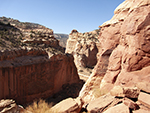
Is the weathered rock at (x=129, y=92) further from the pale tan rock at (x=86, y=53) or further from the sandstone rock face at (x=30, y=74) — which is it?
the pale tan rock at (x=86, y=53)

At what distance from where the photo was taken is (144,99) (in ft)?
13.4

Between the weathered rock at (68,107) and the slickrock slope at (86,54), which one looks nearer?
the weathered rock at (68,107)

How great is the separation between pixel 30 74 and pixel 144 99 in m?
11.3

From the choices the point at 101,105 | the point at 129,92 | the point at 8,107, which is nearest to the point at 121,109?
the point at 129,92

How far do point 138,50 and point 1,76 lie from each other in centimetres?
1081

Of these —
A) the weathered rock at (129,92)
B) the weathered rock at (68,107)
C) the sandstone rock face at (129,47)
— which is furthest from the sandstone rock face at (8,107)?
the sandstone rock face at (129,47)

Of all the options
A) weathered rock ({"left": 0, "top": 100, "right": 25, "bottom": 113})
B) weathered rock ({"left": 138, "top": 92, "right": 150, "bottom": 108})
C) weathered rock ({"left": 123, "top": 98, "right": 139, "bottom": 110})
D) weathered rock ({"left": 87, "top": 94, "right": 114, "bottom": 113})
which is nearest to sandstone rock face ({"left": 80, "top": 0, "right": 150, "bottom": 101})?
weathered rock ({"left": 138, "top": 92, "right": 150, "bottom": 108})

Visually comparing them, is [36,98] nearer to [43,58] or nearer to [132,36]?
[43,58]

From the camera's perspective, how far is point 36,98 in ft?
44.5

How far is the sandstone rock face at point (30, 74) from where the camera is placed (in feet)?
38.3

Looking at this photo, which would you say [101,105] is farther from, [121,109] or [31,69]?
[31,69]

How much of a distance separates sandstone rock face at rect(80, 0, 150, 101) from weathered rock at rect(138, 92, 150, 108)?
23 cm

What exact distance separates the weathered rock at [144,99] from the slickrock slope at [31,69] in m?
10.9

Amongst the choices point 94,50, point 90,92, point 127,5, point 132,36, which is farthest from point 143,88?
point 94,50
